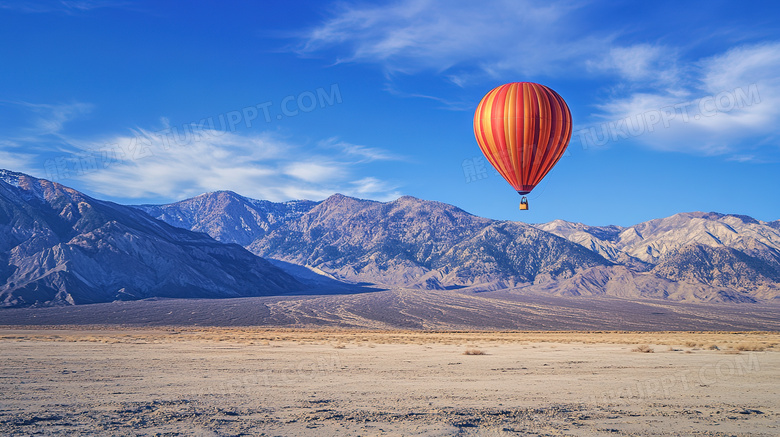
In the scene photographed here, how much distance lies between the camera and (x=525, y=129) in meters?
27.6

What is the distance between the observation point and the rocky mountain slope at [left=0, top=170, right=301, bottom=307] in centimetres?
10325

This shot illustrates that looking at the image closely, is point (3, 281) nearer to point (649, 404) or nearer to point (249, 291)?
point (249, 291)

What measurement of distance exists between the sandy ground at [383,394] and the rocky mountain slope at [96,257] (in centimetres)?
8424

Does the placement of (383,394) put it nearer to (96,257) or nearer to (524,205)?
(524,205)

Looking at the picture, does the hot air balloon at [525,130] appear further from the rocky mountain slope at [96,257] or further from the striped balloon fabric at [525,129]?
the rocky mountain slope at [96,257]

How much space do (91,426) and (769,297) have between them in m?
161

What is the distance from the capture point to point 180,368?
1880 centimetres

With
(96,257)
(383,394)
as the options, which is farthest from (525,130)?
(96,257)

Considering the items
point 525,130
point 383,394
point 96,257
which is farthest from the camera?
point 96,257

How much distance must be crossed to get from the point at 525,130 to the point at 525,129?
6 cm

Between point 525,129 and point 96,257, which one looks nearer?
point 525,129

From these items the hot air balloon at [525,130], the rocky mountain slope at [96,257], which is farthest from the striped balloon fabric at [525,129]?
the rocky mountain slope at [96,257]

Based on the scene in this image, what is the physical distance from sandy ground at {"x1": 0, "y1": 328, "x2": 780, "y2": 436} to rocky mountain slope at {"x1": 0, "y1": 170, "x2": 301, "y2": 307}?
3317 inches

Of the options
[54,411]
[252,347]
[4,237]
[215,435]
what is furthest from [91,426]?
[4,237]
